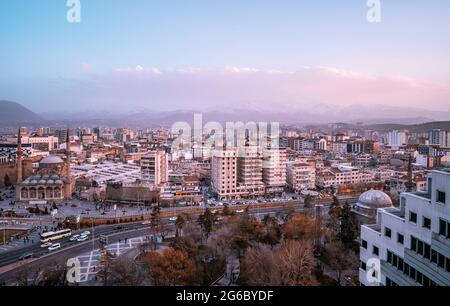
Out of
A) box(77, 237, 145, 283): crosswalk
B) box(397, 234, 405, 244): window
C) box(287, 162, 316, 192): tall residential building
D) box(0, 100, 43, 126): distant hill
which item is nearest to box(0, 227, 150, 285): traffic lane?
box(77, 237, 145, 283): crosswalk

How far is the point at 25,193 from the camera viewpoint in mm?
12164

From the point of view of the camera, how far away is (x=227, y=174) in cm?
1268

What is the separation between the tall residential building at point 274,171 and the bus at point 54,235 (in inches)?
287

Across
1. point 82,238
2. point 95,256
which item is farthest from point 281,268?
point 82,238

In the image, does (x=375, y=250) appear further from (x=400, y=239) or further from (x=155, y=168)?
(x=155, y=168)

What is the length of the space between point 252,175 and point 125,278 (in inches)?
344

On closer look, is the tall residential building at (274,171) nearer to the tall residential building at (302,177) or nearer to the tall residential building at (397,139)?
the tall residential building at (302,177)

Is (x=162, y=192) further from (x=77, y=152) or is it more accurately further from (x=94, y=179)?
(x=77, y=152)

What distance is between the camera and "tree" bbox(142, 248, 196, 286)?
4.61m

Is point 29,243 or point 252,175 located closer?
point 29,243

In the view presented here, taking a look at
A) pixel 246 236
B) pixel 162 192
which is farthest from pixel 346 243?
pixel 162 192

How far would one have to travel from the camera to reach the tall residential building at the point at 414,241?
2818 mm

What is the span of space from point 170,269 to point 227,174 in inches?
320

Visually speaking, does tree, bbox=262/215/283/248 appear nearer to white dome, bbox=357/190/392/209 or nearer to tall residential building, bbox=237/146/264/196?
white dome, bbox=357/190/392/209
